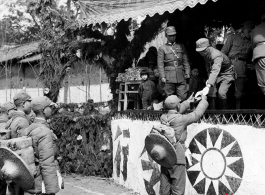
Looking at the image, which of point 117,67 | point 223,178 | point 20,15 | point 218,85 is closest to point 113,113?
point 117,67

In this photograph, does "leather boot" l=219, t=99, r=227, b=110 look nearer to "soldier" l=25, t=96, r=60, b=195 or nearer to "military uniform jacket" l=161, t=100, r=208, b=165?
"military uniform jacket" l=161, t=100, r=208, b=165

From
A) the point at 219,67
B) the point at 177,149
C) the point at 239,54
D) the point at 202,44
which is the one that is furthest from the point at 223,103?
the point at 177,149

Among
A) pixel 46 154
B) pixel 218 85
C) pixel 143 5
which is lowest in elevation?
pixel 46 154

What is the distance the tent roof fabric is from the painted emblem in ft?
7.33

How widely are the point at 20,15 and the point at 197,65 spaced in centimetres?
2762

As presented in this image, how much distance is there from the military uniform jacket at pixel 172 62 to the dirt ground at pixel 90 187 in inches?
92.7

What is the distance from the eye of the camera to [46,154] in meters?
4.81

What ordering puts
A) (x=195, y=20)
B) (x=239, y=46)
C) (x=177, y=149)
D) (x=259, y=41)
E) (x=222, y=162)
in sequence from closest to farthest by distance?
(x=177, y=149) → (x=222, y=162) → (x=259, y=41) → (x=239, y=46) → (x=195, y=20)

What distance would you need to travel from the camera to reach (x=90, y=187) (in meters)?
9.06

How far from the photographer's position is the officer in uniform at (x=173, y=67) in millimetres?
8102

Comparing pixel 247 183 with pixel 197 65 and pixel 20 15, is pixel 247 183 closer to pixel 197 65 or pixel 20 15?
pixel 197 65

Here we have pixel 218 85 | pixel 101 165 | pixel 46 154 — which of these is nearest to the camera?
pixel 46 154

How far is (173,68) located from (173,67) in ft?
0.06

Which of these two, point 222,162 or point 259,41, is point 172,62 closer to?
point 259,41
